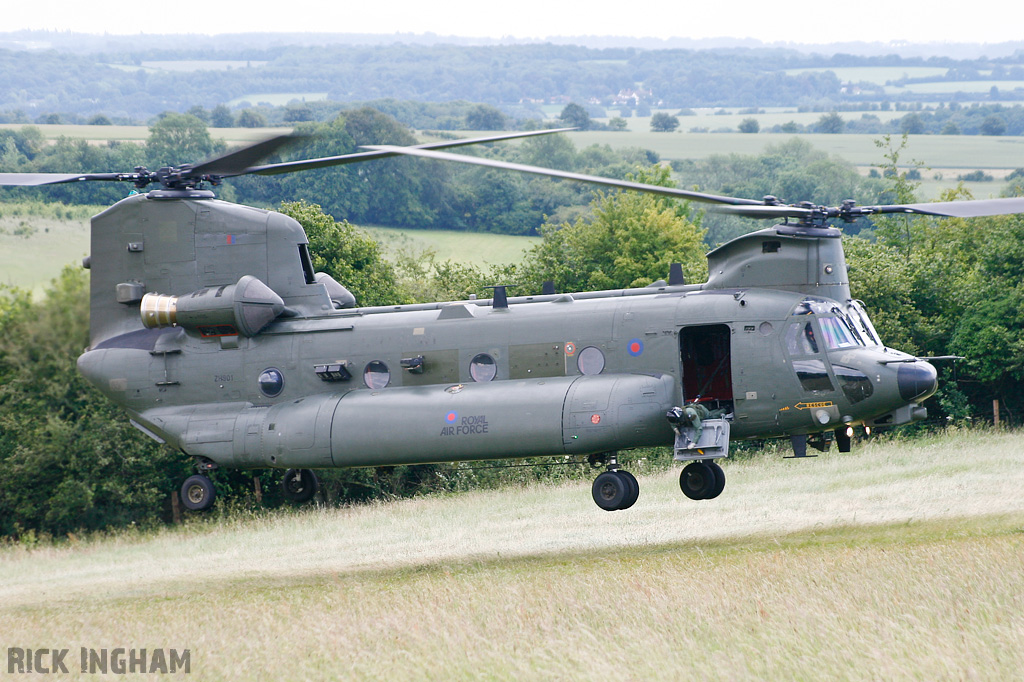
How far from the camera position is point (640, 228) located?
5856 centimetres

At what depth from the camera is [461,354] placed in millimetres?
19281

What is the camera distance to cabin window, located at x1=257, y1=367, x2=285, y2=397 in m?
20.1

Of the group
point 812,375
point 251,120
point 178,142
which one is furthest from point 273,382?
point 251,120

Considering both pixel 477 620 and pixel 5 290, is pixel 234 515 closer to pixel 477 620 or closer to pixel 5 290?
pixel 5 290

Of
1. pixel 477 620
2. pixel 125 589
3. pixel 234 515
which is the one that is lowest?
pixel 234 515

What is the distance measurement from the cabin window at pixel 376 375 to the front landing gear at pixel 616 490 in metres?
4.17

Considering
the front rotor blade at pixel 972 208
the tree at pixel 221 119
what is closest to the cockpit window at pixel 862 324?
the front rotor blade at pixel 972 208

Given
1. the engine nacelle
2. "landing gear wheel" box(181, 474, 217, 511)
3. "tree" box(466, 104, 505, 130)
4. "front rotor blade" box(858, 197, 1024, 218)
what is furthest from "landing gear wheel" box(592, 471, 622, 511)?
"tree" box(466, 104, 505, 130)

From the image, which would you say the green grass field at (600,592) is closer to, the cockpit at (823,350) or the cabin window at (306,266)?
the cockpit at (823,350)

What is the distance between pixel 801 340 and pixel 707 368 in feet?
5.64

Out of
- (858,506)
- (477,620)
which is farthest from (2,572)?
(858,506)

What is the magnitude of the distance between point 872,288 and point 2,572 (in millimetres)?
31173

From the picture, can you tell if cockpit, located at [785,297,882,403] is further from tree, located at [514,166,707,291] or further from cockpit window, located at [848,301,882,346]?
→ tree, located at [514,166,707,291]

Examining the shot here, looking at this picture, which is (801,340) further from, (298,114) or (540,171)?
(298,114)
